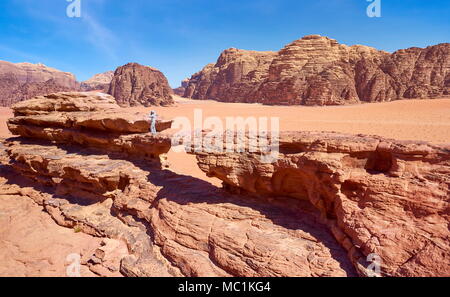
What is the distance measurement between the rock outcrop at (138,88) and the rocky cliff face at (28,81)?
33.8ft

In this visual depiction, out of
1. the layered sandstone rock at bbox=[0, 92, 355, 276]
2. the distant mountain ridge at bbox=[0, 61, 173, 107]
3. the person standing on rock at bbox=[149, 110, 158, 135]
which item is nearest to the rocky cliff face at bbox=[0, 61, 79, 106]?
the distant mountain ridge at bbox=[0, 61, 173, 107]

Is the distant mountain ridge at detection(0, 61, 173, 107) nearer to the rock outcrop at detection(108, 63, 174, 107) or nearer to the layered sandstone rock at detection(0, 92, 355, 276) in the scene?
the rock outcrop at detection(108, 63, 174, 107)

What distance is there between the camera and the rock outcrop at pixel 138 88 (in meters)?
46.3

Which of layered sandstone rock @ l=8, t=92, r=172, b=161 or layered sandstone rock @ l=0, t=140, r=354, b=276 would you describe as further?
layered sandstone rock @ l=8, t=92, r=172, b=161

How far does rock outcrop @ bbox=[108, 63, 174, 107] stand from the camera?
152ft

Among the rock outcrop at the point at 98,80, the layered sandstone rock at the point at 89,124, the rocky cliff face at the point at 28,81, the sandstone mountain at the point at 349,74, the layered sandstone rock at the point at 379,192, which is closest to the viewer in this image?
the layered sandstone rock at the point at 379,192

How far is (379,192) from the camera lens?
12.7 ft

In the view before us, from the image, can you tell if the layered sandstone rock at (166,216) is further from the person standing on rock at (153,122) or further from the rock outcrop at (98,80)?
the rock outcrop at (98,80)

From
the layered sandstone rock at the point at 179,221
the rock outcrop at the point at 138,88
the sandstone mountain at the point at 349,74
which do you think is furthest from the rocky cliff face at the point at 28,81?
the layered sandstone rock at the point at 179,221

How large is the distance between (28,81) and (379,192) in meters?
107

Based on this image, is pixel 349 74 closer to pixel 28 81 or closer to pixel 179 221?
pixel 179 221

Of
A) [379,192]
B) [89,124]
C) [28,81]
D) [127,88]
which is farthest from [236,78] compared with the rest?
[28,81]

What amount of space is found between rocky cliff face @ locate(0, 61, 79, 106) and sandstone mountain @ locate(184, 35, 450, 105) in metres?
44.3

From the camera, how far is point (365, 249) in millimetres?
3674
